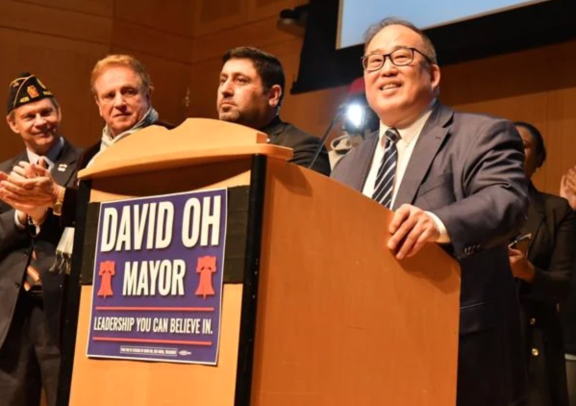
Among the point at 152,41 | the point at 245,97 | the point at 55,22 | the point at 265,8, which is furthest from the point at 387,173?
the point at 152,41

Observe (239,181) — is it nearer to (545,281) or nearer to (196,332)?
(196,332)

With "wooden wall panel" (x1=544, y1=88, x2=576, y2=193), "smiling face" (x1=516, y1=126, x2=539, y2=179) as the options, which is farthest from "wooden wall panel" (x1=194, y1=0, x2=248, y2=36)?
"smiling face" (x1=516, y1=126, x2=539, y2=179)

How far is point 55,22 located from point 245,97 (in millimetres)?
3284

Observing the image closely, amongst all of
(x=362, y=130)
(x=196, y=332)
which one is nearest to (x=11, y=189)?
(x=196, y=332)

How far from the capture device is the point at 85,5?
5715 mm

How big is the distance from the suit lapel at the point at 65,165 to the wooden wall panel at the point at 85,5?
2.60m

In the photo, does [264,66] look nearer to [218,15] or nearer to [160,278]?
[160,278]

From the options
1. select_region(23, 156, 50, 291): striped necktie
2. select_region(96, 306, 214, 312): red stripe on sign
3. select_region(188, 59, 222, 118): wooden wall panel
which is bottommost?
select_region(96, 306, 214, 312): red stripe on sign

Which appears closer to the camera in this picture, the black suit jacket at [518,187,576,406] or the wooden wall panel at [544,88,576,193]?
the black suit jacket at [518,187,576,406]

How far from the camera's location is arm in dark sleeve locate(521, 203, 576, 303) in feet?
9.12

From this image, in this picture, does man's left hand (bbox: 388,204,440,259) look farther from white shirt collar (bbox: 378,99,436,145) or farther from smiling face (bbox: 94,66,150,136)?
smiling face (bbox: 94,66,150,136)

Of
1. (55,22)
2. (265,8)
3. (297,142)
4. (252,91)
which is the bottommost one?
(297,142)

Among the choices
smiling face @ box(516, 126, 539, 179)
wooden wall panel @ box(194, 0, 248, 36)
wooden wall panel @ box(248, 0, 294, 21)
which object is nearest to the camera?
smiling face @ box(516, 126, 539, 179)

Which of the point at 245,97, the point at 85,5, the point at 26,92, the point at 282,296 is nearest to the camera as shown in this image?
the point at 282,296
